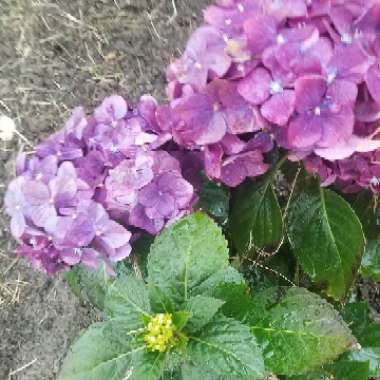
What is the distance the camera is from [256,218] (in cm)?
124

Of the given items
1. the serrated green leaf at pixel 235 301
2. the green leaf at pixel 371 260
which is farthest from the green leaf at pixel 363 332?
the serrated green leaf at pixel 235 301

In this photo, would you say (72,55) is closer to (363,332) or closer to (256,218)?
(256,218)

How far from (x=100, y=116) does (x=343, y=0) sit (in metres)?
0.40

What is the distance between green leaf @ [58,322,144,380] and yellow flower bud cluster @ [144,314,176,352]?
3 cm

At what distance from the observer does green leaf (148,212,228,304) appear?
3.38ft

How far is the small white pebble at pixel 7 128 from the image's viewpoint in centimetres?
191

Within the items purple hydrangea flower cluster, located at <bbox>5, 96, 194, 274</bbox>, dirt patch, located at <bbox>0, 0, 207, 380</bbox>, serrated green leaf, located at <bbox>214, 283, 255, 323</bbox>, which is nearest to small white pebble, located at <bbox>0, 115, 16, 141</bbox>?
dirt patch, located at <bbox>0, 0, 207, 380</bbox>

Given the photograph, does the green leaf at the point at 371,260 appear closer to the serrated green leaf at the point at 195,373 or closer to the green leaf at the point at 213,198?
the green leaf at the point at 213,198

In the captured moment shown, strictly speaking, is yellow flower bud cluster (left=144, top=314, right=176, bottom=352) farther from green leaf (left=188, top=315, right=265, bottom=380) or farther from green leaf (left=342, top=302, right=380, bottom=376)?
green leaf (left=342, top=302, right=380, bottom=376)

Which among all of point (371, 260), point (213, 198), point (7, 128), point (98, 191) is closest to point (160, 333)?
point (98, 191)

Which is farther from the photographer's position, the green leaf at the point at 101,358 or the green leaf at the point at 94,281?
the green leaf at the point at 94,281

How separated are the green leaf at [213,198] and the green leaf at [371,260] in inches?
10.5

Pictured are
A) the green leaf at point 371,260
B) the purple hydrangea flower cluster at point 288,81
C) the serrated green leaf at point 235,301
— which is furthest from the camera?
the green leaf at point 371,260

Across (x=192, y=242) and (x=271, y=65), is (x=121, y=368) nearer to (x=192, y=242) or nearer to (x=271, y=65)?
(x=192, y=242)
